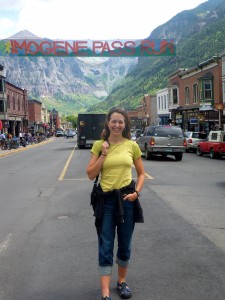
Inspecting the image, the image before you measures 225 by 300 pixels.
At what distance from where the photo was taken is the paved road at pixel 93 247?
4410 millimetres

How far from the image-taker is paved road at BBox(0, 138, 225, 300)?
4.41m

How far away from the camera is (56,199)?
400 inches

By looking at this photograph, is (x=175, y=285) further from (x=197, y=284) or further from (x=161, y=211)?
(x=161, y=211)

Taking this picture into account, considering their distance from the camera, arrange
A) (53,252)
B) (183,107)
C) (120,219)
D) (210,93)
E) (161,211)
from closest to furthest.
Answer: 1. (120,219)
2. (53,252)
3. (161,211)
4. (210,93)
5. (183,107)

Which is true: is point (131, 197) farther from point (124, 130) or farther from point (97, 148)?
point (124, 130)

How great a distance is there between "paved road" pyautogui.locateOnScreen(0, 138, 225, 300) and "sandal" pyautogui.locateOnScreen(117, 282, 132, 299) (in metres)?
0.10

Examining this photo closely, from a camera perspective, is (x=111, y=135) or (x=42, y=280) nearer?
(x=111, y=135)

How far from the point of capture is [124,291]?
416cm

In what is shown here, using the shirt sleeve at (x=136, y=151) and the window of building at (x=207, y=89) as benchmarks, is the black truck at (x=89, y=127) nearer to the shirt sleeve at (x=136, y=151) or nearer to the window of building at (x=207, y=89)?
the window of building at (x=207, y=89)

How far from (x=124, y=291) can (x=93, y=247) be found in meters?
1.83

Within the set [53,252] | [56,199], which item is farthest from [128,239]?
[56,199]

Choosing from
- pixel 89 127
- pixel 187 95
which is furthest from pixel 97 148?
pixel 187 95

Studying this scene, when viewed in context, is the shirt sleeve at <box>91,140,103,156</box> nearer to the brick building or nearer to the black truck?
the black truck

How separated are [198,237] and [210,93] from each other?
37.6 meters
